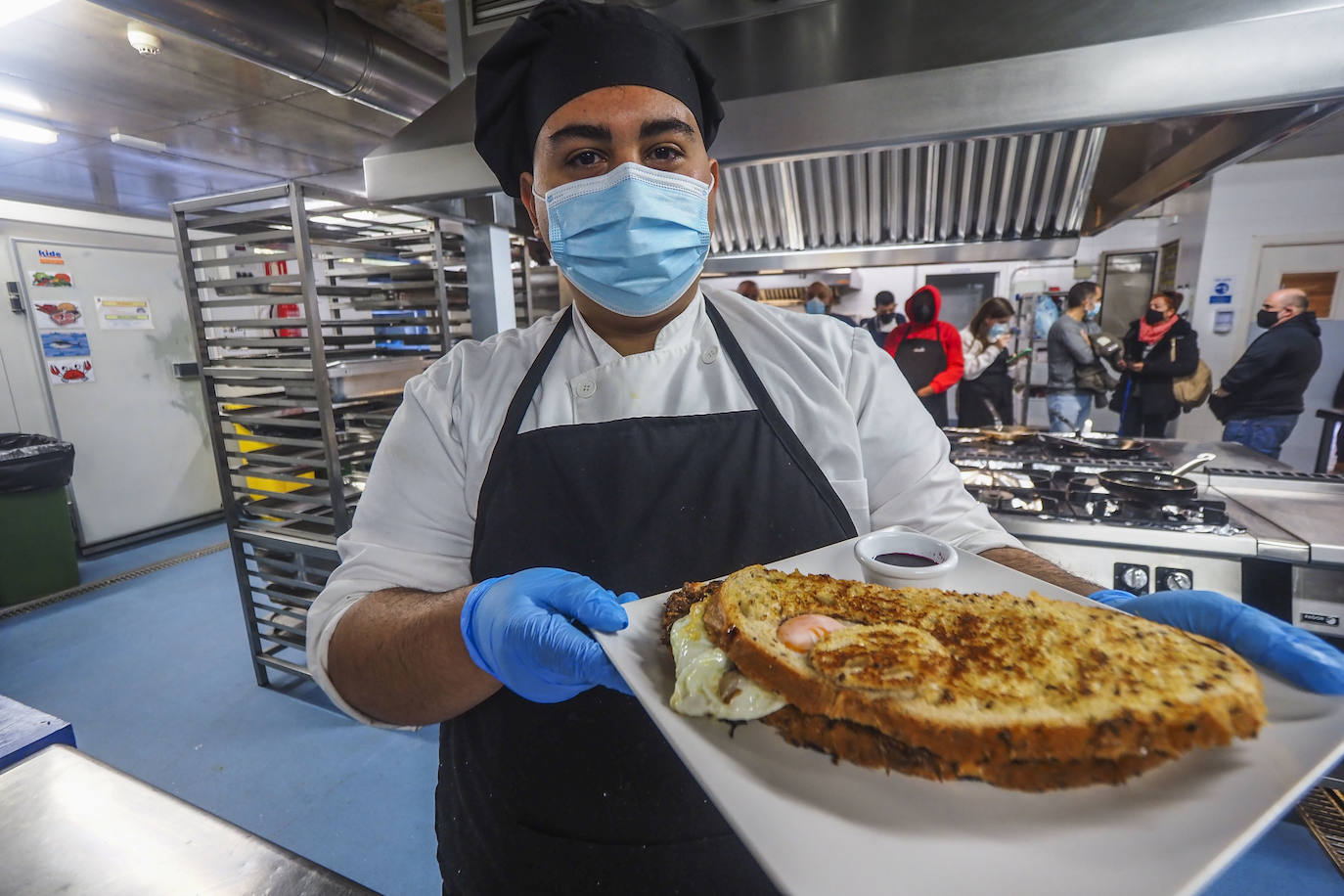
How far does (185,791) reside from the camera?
280 centimetres

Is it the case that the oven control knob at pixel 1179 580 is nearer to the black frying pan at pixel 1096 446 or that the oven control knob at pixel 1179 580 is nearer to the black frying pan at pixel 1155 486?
the black frying pan at pixel 1155 486

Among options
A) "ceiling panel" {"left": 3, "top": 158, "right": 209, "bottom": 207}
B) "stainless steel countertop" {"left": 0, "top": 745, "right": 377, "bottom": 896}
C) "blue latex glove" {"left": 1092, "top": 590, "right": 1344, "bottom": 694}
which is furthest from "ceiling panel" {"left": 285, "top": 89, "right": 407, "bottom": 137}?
"blue latex glove" {"left": 1092, "top": 590, "right": 1344, "bottom": 694}

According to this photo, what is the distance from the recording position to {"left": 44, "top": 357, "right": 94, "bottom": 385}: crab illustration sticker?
5668mm

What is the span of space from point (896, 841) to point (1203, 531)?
2082 mm

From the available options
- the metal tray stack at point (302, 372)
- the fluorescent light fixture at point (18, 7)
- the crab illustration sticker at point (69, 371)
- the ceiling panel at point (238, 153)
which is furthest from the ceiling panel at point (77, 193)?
the fluorescent light fixture at point (18, 7)

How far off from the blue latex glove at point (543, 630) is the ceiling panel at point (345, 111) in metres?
4.61

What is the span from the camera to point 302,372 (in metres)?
3.00

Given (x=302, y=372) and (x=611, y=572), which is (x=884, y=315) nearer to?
(x=302, y=372)

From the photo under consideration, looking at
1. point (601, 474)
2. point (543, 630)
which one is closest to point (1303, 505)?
point (601, 474)

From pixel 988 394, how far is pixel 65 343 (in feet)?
30.0

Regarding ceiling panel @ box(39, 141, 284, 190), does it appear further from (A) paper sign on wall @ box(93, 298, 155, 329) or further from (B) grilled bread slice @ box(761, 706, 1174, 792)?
(B) grilled bread slice @ box(761, 706, 1174, 792)

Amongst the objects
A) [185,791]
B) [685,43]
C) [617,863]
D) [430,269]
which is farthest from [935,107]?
[185,791]

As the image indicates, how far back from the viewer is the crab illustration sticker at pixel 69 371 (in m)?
5.67

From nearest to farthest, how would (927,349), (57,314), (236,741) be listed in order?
1. (236,741)
2. (927,349)
3. (57,314)
